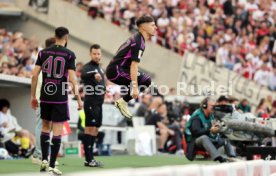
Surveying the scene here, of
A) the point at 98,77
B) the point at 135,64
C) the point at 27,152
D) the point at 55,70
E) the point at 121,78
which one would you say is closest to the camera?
the point at 55,70

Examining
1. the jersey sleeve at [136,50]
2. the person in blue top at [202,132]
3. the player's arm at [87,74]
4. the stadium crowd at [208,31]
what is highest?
the stadium crowd at [208,31]

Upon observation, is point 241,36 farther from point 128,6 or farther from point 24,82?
point 24,82

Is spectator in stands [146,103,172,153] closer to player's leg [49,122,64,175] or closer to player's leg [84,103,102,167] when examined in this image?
player's leg [84,103,102,167]

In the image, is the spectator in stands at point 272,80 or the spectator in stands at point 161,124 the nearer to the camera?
the spectator in stands at point 161,124

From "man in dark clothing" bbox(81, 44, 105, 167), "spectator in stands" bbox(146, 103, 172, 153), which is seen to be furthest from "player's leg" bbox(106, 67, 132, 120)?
"spectator in stands" bbox(146, 103, 172, 153)

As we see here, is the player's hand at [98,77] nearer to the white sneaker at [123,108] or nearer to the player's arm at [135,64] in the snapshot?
the white sneaker at [123,108]

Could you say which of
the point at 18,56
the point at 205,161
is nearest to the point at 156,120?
the point at 18,56

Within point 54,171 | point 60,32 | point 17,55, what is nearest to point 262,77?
point 17,55

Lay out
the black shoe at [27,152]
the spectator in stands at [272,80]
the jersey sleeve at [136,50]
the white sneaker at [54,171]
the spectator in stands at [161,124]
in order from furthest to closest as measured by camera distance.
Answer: the spectator in stands at [272,80], the spectator in stands at [161,124], the black shoe at [27,152], the jersey sleeve at [136,50], the white sneaker at [54,171]

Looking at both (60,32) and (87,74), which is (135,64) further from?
(87,74)

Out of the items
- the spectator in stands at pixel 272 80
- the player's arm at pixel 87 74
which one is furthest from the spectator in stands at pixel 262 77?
the player's arm at pixel 87 74

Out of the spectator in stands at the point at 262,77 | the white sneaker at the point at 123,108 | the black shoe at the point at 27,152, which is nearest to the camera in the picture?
the white sneaker at the point at 123,108

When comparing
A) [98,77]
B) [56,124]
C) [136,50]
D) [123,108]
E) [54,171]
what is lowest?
[54,171]

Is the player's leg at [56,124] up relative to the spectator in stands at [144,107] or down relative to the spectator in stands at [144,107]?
down
